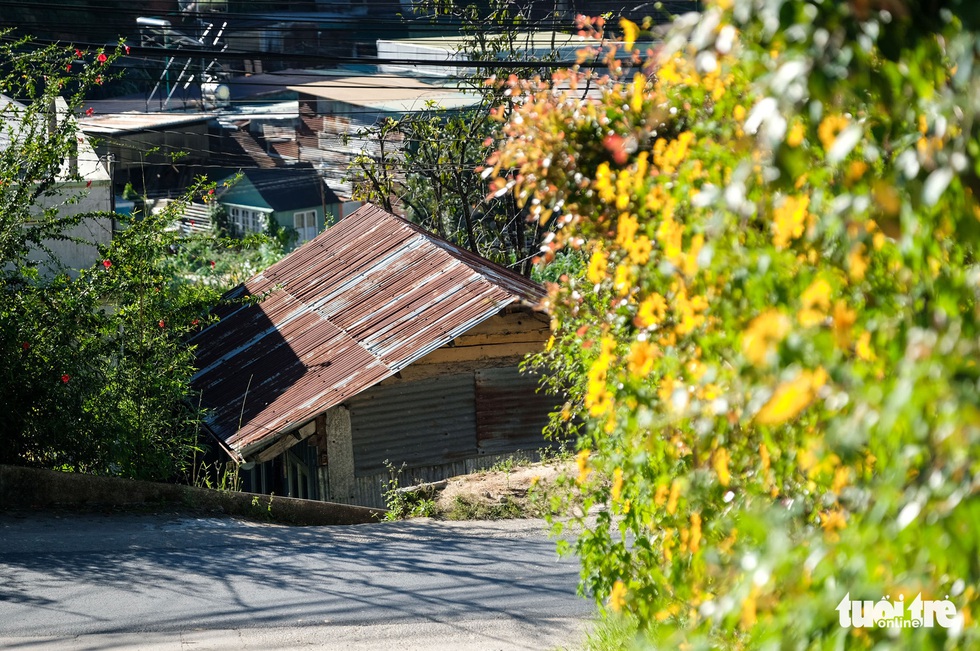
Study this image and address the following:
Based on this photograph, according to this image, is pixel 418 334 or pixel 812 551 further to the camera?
pixel 418 334

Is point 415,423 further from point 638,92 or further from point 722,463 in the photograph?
point 722,463

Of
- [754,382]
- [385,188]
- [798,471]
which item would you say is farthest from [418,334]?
[754,382]

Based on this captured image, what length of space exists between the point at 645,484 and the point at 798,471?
874mm

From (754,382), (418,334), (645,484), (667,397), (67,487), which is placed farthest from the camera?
(418,334)

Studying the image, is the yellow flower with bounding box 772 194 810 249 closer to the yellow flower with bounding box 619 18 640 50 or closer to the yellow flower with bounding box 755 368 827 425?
the yellow flower with bounding box 755 368 827 425

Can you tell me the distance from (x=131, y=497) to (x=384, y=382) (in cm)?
473

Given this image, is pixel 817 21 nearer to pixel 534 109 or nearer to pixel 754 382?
pixel 754 382

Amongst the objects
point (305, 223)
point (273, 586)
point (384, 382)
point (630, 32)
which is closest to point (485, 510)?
point (273, 586)

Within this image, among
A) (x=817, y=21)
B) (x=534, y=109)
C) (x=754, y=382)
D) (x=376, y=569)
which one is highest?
(x=534, y=109)

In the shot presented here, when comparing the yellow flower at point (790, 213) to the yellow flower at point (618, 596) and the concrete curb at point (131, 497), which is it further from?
the concrete curb at point (131, 497)

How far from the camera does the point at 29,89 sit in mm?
9883

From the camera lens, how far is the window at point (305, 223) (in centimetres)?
4228

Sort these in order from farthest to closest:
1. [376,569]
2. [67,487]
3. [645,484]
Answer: [67,487], [376,569], [645,484]

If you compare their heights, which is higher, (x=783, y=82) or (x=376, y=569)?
(x=783, y=82)
